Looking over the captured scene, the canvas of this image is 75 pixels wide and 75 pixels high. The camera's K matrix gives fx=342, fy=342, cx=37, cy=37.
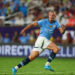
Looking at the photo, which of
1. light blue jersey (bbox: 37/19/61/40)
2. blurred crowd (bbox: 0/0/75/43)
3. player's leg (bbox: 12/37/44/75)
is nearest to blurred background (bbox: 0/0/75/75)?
blurred crowd (bbox: 0/0/75/43)

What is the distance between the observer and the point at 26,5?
826 inches

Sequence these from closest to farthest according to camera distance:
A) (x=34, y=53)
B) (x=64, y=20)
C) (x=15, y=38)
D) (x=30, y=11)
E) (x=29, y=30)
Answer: (x=34, y=53), (x=15, y=38), (x=29, y=30), (x=64, y=20), (x=30, y=11)

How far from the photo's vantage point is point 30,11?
67.8ft

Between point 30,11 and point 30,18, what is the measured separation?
29.0 inches

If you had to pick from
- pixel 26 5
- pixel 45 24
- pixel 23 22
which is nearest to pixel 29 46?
pixel 23 22

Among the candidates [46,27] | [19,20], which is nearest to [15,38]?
[19,20]

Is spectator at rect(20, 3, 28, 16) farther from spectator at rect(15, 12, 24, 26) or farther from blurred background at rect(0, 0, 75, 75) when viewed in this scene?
spectator at rect(15, 12, 24, 26)

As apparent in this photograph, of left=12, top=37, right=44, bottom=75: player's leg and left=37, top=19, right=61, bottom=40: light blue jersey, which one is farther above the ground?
left=37, top=19, right=61, bottom=40: light blue jersey

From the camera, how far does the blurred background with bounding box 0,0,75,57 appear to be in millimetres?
18406

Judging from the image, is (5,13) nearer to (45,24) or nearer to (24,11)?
(24,11)

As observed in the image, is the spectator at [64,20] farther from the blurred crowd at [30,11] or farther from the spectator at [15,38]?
the spectator at [15,38]

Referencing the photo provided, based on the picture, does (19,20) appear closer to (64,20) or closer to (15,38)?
(15,38)

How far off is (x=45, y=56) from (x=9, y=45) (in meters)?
1.93

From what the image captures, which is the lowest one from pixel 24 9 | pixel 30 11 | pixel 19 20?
pixel 19 20
